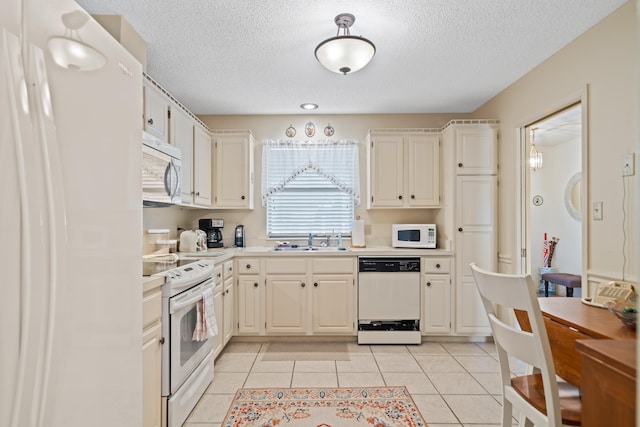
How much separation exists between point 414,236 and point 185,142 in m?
2.45

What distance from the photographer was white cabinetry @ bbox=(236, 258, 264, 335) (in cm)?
336

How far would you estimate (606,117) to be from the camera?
2.06 m

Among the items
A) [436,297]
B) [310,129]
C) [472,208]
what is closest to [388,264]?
[436,297]

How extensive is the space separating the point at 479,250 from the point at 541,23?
6.59 feet

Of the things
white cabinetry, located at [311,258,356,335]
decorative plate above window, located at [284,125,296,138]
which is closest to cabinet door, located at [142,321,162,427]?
white cabinetry, located at [311,258,356,335]

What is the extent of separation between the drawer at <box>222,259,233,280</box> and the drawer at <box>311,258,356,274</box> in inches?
31.3

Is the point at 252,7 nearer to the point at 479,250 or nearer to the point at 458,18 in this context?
the point at 458,18

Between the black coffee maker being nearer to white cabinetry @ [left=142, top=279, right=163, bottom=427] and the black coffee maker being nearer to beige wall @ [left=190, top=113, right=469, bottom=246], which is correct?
beige wall @ [left=190, top=113, right=469, bottom=246]

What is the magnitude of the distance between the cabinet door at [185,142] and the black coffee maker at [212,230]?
0.73 meters

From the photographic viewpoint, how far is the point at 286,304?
3.37 metres

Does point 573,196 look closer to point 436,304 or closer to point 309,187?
point 436,304

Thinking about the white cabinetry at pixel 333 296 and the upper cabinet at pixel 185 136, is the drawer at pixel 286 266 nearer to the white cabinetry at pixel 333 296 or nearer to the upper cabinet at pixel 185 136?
the white cabinetry at pixel 333 296

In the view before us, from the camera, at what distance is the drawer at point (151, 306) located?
1597mm

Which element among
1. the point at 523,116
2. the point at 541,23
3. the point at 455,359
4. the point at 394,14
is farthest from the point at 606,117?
the point at 455,359
